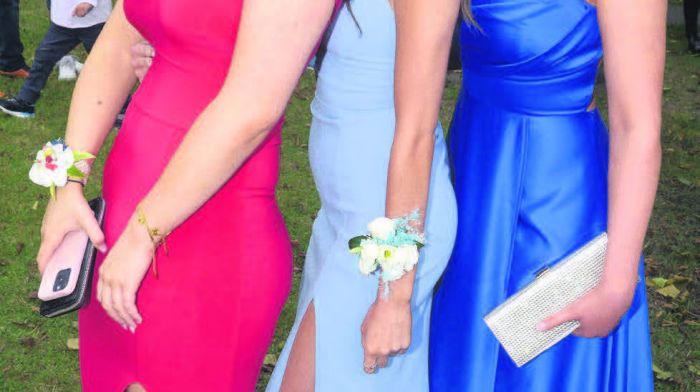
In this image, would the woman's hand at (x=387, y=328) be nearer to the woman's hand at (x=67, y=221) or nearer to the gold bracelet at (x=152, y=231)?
the gold bracelet at (x=152, y=231)

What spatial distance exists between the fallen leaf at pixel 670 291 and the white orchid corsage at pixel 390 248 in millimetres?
3292

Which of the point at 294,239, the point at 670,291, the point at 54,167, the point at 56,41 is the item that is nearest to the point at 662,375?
the point at 670,291

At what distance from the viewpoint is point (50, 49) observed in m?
7.16

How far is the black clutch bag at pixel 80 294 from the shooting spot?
6.85ft

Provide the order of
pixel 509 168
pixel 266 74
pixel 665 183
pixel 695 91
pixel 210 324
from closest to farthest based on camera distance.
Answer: pixel 266 74
pixel 210 324
pixel 509 168
pixel 665 183
pixel 695 91

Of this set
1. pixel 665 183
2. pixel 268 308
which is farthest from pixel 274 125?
pixel 665 183

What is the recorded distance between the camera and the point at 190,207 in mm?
1971

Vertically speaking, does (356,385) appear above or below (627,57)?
below

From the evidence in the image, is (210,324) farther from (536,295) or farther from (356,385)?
(536,295)

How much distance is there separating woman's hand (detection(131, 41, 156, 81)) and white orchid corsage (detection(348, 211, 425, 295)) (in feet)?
2.49

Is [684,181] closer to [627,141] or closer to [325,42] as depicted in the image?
[627,141]

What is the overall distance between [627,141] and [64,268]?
1319 millimetres

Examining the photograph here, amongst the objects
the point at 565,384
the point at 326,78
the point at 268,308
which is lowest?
the point at 565,384

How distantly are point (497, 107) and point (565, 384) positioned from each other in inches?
28.6
